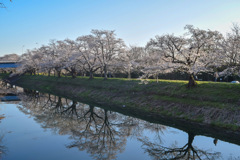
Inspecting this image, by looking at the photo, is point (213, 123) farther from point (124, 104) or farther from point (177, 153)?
point (124, 104)

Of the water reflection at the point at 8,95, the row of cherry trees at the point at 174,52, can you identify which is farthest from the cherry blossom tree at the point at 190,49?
the water reflection at the point at 8,95

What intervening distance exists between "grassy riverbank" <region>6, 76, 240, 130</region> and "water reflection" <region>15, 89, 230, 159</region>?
335 centimetres

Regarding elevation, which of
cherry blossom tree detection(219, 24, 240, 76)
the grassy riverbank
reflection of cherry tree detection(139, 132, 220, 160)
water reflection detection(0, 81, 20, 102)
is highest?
cherry blossom tree detection(219, 24, 240, 76)

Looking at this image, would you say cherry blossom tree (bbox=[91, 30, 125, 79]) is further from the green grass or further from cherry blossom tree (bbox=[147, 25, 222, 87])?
cherry blossom tree (bbox=[147, 25, 222, 87])

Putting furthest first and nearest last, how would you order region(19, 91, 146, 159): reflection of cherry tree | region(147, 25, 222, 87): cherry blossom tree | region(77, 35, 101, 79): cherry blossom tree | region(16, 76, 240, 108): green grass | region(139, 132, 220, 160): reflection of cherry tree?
region(77, 35, 101, 79): cherry blossom tree < region(147, 25, 222, 87): cherry blossom tree < region(16, 76, 240, 108): green grass < region(19, 91, 146, 159): reflection of cherry tree < region(139, 132, 220, 160): reflection of cherry tree

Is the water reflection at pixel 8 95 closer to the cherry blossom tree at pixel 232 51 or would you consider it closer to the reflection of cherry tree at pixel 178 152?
the reflection of cherry tree at pixel 178 152

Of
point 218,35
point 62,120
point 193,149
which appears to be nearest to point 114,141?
point 193,149

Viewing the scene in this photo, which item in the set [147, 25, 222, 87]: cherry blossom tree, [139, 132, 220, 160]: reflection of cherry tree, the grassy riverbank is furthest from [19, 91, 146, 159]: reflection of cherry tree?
[147, 25, 222, 87]: cherry blossom tree

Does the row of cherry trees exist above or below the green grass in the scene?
above

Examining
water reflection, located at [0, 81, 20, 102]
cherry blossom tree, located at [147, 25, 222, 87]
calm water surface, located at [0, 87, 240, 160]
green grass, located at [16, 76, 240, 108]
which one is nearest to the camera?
calm water surface, located at [0, 87, 240, 160]

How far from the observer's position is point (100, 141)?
19.6 m

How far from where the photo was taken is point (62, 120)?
27375mm

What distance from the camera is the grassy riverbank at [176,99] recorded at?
22.0 meters

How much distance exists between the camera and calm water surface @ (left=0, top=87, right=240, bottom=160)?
52.7 feet
